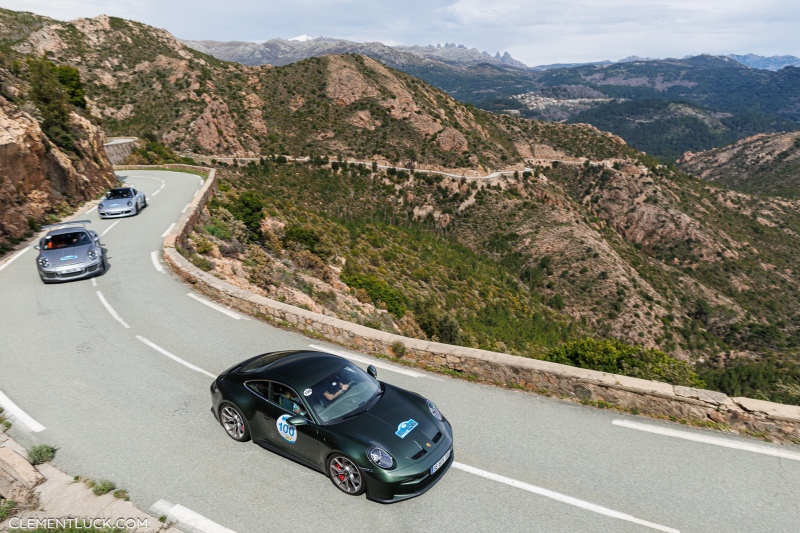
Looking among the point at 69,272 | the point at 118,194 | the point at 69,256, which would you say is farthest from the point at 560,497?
the point at 118,194

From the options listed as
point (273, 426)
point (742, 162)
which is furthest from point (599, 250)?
point (742, 162)

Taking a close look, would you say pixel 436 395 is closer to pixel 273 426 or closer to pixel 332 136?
pixel 273 426

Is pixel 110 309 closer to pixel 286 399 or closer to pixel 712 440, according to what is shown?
pixel 286 399

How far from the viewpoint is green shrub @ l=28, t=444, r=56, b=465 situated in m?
6.74

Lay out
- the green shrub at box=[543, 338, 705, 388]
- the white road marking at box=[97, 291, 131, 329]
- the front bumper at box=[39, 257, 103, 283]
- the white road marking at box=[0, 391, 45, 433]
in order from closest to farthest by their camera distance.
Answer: the white road marking at box=[0, 391, 45, 433] < the green shrub at box=[543, 338, 705, 388] < the white road marking at box=[97, 291, 131, 329] < the front bumper at box=[39, 257, 103, 283]

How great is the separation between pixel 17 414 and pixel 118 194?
1983cm

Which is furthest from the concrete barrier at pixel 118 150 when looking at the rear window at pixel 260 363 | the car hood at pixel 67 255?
the rear window at pixel 260 363

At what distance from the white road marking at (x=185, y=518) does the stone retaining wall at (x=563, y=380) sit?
540cm

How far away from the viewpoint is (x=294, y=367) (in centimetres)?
730

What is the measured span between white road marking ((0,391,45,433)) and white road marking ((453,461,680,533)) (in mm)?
7552

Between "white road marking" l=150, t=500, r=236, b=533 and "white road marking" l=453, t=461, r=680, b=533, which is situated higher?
"white road marking" l=453, t=461, r=680, b=533

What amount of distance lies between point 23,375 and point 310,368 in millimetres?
7215

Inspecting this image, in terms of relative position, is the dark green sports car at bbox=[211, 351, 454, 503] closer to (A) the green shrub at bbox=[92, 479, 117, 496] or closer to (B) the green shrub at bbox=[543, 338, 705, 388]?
(A) the green shrub at bbox=[92, 479, 117, 496]

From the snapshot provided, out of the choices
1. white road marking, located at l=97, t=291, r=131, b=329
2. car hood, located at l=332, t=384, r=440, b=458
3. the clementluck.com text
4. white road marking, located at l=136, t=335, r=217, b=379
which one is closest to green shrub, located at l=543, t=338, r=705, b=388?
car hood, located at l=332, t=384, r=440, b=458
